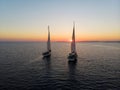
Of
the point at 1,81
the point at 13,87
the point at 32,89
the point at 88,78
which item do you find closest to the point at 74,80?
the point at 88,78

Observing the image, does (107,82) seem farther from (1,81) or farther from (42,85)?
(1,81)

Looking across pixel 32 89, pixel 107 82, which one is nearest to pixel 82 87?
pixel 107 82

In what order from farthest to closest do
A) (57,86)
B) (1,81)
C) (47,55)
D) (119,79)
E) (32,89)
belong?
(47,55) → (119,79) → (1,81) → (57,86) → (32,89)

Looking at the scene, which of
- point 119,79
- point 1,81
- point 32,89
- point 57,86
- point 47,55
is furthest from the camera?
point 47,55

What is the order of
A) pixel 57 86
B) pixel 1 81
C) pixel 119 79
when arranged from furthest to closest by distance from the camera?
pixel 119 79, pixel 1 81, pixel 57 86

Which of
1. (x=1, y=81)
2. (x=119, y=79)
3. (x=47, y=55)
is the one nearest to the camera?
(x=1, y=81)

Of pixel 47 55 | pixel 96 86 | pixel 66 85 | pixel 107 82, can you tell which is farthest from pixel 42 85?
pixel 47 55

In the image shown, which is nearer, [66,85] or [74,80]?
[66,85]

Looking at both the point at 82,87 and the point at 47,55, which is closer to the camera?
the point at 82,87

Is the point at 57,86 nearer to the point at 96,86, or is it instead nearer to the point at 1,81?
the point at 96,86
